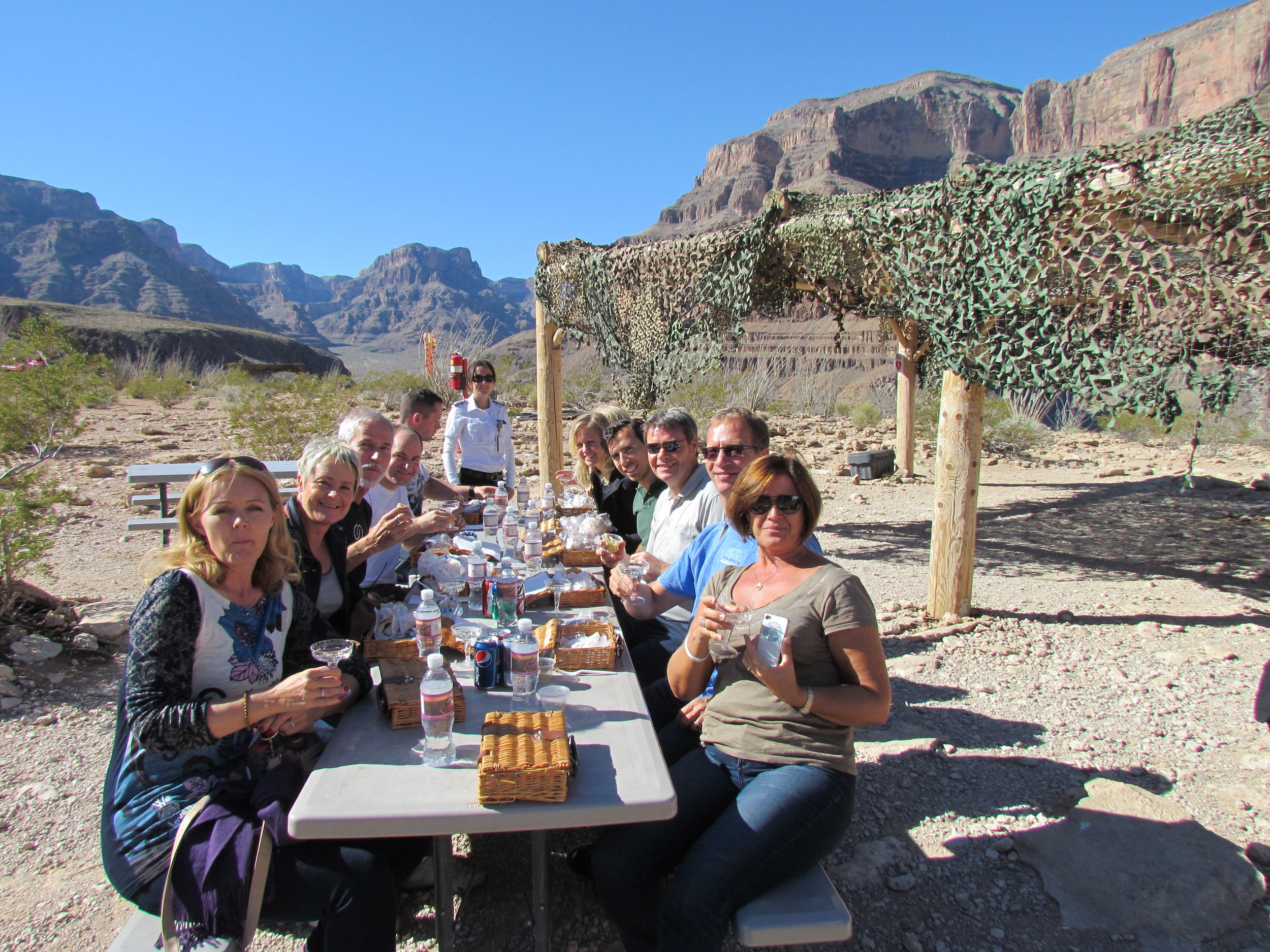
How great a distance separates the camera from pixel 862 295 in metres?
6.92

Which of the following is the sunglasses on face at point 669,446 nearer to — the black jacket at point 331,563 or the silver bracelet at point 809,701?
the black jacket at point 331,563

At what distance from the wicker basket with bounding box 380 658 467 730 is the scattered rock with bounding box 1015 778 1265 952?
2018mm

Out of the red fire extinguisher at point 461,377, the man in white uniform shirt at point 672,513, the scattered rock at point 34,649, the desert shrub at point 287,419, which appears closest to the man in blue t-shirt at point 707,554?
the man in white uniform shirt at point 672,513

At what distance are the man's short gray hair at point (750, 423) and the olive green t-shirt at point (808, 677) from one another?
0.89m

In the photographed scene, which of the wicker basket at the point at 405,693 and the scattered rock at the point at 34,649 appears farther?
the scattered rock at the point at 34,649

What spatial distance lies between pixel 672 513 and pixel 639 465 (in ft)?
2.19

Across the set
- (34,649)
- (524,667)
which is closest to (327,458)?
(524,667)

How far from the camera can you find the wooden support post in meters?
4.63

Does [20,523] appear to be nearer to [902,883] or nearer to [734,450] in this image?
[734,450]

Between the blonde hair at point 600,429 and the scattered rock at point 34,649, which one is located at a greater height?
the blonde hair at point 600,429

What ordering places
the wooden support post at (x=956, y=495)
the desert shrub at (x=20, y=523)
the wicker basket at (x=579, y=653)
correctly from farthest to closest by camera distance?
the wooden support post at (x=956, y=495) < the desert shrub at (x=20, y=523) < the wicker basket at (x=579, y=653)

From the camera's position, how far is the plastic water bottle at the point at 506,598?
2.56 metres

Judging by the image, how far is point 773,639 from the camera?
71.5 inches

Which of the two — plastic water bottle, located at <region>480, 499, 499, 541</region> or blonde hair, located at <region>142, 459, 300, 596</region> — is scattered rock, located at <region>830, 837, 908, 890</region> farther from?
plastic water bottle, located at <region>480, 499, 499, 541</region>
